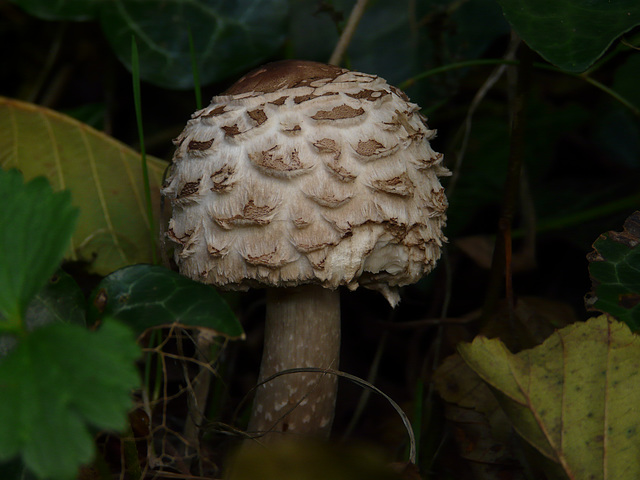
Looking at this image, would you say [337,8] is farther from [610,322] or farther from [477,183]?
[610,322]

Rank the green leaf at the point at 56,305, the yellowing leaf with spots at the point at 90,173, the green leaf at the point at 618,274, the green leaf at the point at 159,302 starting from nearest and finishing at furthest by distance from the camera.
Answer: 1. the green leaf at the point at 159,302
2. the green leaf at the point at 56,305
3. the green leaf at the point at 618,274
4. the yellowing leaf with spots at the point at 90,173

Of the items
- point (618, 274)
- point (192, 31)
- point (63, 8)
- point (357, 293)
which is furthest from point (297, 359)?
point (63, 8)

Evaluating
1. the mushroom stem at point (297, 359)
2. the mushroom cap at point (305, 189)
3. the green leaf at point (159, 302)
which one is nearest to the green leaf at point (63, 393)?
the green leaf at point (159, 302)

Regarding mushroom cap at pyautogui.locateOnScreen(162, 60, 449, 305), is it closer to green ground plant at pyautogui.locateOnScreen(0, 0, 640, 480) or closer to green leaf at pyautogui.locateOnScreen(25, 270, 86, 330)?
green ground plant at pyautogui.locateOnScreen(0, 0, 640, 480)

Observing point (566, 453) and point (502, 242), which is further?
point (502, 242)

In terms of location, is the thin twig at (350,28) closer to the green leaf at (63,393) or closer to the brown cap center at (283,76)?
the brown cap center at (283,76)

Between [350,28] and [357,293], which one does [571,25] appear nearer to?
[350,28]

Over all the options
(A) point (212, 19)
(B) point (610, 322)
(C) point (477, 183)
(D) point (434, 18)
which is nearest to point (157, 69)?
(A) point (212, 19)
